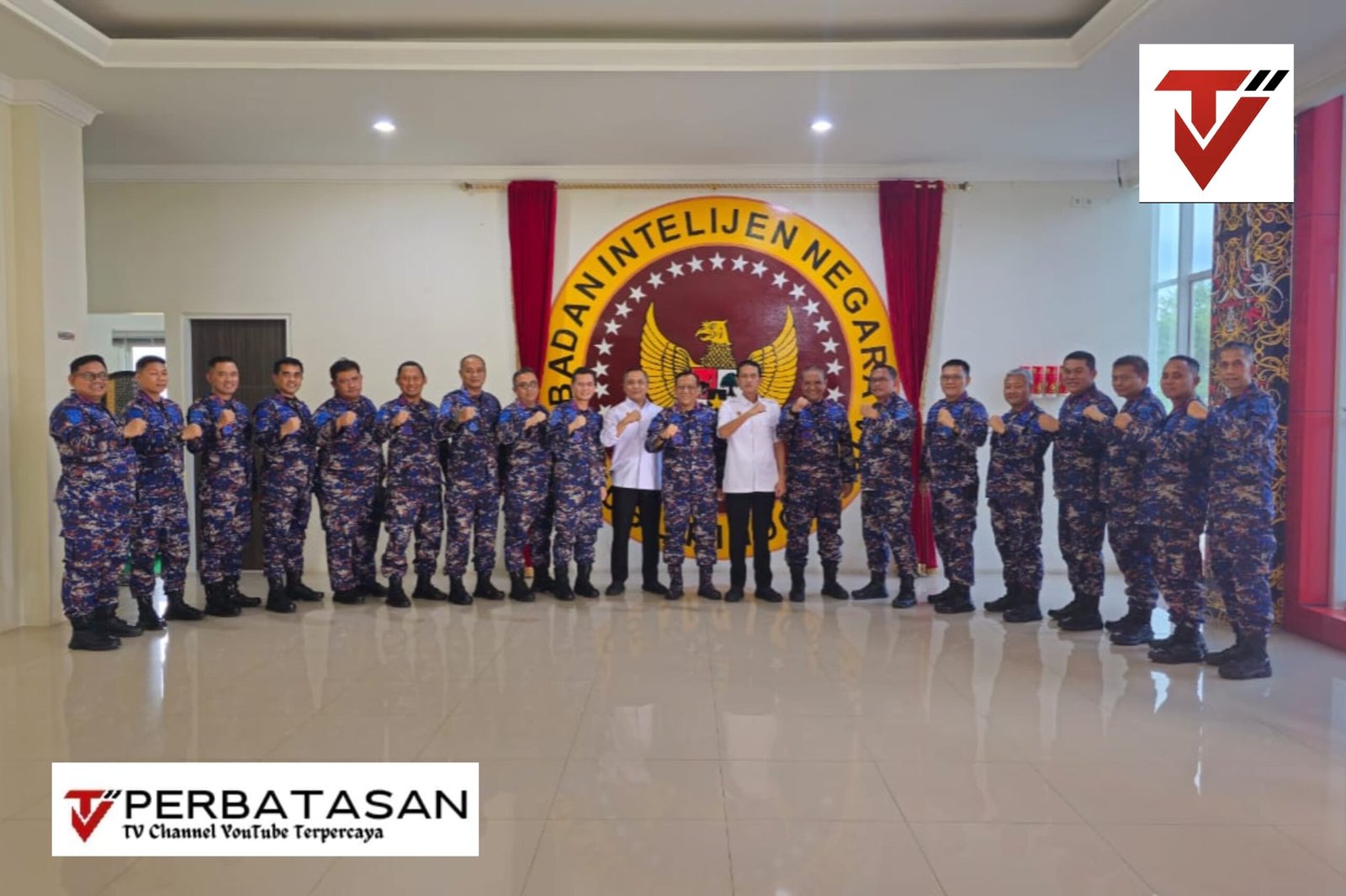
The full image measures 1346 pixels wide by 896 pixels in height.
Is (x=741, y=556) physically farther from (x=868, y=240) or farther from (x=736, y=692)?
(x=868, y=240)

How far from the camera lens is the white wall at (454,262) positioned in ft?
22.0

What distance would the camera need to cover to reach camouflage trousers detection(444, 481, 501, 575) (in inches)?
215

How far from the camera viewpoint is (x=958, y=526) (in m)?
5.38

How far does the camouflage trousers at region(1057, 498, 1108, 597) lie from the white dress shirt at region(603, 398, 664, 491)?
252 centimetres

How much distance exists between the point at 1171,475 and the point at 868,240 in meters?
3.15

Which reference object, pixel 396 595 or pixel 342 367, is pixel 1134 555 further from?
pixel 342 367

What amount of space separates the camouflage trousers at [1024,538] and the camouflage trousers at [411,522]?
357 cm

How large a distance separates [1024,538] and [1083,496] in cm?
46

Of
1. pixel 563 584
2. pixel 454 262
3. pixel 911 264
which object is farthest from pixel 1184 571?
pixel 454 262

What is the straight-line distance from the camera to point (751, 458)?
5.57m

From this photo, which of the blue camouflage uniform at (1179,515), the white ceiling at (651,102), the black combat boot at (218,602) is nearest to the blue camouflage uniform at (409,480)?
the black combat boot at (218,602)

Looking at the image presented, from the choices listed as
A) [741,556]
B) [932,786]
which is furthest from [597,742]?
[741,556]

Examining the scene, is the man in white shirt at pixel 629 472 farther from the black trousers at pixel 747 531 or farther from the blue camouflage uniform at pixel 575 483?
the black trousers at pixel 747 531

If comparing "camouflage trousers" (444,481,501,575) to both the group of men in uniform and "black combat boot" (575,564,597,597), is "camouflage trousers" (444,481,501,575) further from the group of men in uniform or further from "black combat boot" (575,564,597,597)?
"black combat boot" (575,564,597,597)
